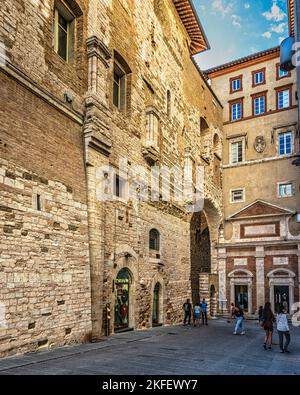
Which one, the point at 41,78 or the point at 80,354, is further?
the point at 41,78

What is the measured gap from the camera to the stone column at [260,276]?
24.3 meters

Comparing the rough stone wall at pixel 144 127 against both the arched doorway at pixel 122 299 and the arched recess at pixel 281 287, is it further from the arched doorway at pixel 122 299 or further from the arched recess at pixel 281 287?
the arched recess at pixel 281 287

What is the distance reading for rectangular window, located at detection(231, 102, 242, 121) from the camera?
94.4 ft

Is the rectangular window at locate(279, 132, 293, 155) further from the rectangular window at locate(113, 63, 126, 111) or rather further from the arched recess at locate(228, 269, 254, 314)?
the rectangular window at locate(113, 63, 126, 111)

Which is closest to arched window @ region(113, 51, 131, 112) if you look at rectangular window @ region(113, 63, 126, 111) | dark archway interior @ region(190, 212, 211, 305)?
rectangular window @ region(113, 63, 126, 111)

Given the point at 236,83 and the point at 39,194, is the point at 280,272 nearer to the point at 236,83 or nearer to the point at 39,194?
the point at 236,83

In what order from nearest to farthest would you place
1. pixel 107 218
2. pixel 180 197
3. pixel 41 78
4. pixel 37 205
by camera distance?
pixel 37 205, pixel 41 78, pixel 107 218, pixel 180 197

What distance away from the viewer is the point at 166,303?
57.1ft

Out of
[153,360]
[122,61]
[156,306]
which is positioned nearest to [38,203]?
[153,360]

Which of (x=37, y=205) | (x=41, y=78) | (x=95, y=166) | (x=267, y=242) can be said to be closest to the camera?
(x=37, y=205)

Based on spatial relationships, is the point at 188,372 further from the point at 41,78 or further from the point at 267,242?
the point at 267,242

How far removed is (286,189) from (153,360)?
63.9 feet
